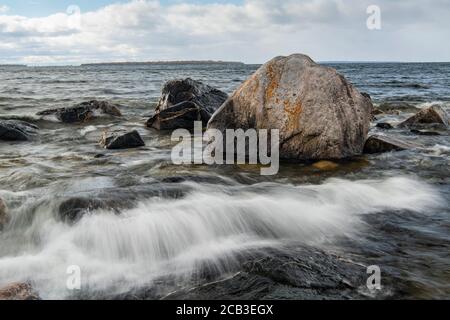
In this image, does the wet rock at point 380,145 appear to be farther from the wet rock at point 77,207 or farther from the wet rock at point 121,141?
the wet rock at point 77,207

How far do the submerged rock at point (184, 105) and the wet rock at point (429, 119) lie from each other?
633 centimetres

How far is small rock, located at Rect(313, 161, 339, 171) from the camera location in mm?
8797

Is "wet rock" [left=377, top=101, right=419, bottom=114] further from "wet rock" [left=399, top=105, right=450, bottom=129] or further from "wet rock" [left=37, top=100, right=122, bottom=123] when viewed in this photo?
"wet rock" [left=37, top=100, right=122, bottom=123]

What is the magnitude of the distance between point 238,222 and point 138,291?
1.99m

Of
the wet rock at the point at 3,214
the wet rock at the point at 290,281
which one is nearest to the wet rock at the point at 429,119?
the wet rock at the point at 290,281

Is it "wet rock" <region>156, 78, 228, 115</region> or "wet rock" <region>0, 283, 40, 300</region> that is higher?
"wet rock" <region>156, 78, 228, 115</region>

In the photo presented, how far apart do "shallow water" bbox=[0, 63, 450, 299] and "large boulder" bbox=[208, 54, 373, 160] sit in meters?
0.68

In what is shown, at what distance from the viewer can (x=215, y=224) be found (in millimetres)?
5949

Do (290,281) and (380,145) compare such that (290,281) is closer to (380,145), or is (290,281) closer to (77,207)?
(77,207)

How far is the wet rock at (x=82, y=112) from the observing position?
52.7 ft

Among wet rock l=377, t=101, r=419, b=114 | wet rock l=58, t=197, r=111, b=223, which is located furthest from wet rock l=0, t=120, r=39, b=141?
wet rock l=377, t=101, r=419, b=114

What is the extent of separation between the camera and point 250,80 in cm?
1020
